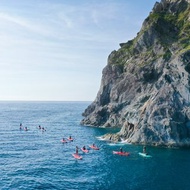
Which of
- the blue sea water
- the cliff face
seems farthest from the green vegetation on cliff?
the blue sea water

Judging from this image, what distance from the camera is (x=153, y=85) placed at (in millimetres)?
118500

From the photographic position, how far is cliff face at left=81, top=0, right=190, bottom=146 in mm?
90562

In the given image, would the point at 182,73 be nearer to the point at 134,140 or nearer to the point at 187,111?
the point at 187,111

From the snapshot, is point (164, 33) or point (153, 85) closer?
point (153, 85)

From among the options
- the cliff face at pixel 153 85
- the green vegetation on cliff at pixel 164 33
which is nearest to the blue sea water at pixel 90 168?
the cliff face at pixel 153 85

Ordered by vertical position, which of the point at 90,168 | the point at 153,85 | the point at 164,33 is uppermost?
the point at 164,33

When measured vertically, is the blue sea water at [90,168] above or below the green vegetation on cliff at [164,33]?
below

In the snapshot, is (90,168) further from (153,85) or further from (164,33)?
(164,33)

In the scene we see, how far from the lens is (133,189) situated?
51.1 metres

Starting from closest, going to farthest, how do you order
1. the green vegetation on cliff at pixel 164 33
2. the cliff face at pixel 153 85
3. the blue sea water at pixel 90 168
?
the blue sea water at pixel 90 168, the cliff face at pixel 153 85, the green vegetation on cliff at pixel 164 33

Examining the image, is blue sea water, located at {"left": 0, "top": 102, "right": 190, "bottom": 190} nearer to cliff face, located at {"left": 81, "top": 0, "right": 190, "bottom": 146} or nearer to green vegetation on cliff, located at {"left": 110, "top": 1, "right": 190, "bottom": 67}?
cliff face, located at {"left": 81, "top": 0, "right": 190, "bottom": 146}

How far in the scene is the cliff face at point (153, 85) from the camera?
90.6 m

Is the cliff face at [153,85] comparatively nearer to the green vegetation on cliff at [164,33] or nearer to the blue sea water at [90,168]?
the green vegetation on cliff at [164,33]

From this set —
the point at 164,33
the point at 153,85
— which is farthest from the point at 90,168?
the point at 164,33
